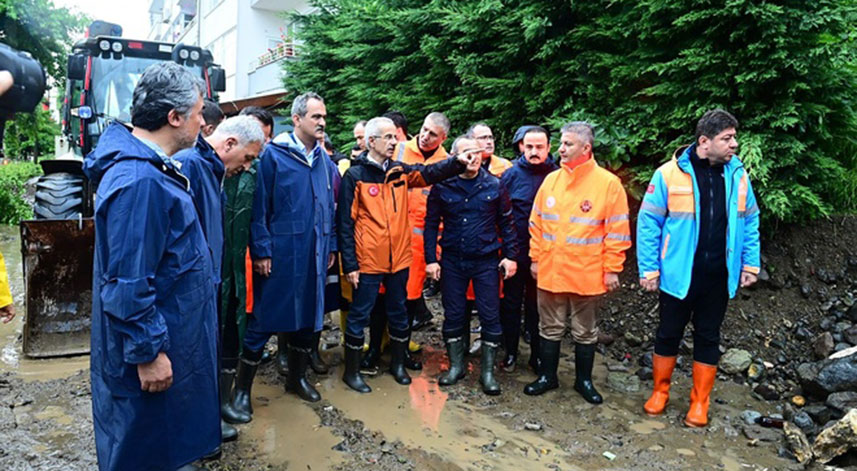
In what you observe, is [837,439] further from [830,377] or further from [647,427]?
[647,427]

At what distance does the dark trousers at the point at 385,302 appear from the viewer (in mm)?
4430

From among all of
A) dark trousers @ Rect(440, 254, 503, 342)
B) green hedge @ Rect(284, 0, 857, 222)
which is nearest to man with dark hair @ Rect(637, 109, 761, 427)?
green hedge @ Rect(284, 0, 857, 222)

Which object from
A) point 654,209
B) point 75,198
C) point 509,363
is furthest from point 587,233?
point 75,198

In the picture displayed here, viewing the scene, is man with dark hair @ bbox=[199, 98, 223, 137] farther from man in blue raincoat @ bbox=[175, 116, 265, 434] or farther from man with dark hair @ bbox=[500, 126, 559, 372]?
man with dark hair @ bbox=[500, 126, 559, 372]

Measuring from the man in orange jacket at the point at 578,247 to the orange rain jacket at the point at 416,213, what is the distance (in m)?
1.12

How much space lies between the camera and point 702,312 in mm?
4078

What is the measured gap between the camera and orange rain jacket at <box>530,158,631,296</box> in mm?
4266

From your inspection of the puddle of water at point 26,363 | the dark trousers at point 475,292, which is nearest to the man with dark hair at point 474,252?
the dark trousers at point 475,292

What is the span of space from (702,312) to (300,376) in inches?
114

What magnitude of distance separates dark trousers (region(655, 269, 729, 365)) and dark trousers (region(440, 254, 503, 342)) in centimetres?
123

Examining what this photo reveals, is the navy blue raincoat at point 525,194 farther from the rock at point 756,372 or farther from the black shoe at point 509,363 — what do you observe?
the rock at point 756,372

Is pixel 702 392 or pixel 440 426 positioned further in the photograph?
pixel 702 392

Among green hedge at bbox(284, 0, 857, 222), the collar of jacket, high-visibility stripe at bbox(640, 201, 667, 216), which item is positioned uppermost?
green hedge at bbox(284, 0, 857, 222)

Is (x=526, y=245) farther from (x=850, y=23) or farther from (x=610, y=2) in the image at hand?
(x=850, y=23)
